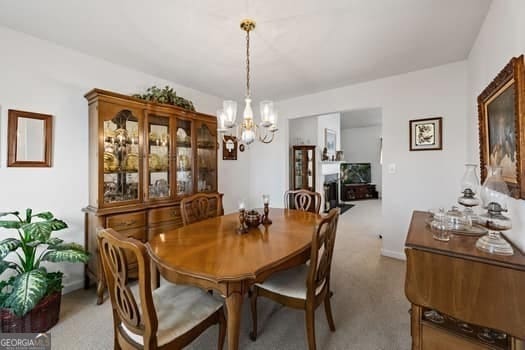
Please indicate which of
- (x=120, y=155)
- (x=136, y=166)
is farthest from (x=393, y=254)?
(x=120, y=155)

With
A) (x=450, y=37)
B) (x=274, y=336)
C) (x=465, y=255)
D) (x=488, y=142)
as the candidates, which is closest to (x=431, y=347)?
(x=465, y=255)

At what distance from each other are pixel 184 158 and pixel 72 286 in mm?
1807

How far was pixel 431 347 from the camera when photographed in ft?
4.15

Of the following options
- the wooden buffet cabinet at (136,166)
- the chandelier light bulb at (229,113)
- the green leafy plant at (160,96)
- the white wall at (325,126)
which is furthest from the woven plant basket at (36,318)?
the white wall at (325,126)

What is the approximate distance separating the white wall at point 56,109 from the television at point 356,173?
7.73 m

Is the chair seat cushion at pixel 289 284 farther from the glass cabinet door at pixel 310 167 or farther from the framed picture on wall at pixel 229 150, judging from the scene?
the glass cabinet door at pixel 310 167

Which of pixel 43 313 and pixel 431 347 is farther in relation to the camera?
pixel 43 313

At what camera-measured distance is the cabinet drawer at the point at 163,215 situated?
2.62m

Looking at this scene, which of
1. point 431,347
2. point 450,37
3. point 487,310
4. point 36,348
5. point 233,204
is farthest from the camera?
point 233,204

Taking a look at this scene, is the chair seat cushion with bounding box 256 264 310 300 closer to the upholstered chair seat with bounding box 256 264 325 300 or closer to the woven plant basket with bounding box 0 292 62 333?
the upholstered chair seat with bounding box 256 264 325 300

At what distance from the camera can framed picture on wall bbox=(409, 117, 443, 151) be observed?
9.45 feet

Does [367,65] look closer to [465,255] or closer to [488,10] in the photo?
[488,10]

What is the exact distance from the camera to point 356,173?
8.84 metres

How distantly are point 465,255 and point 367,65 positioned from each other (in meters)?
2.38
